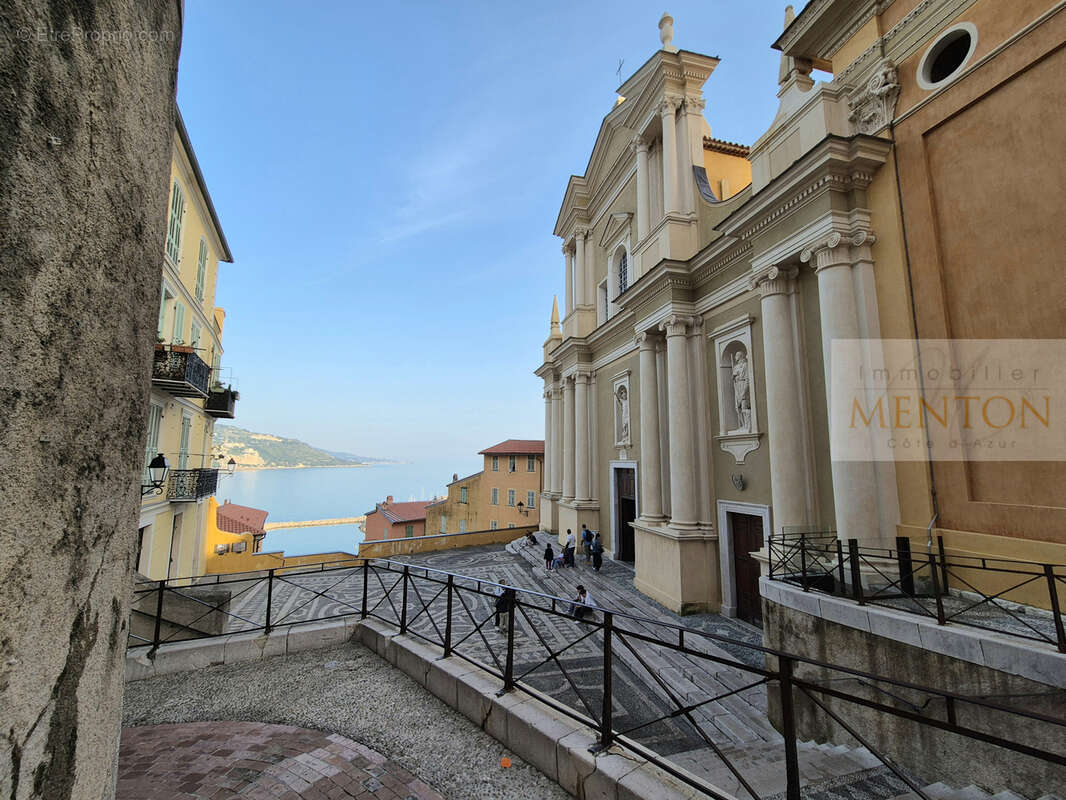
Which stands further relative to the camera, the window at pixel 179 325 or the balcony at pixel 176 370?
the window at pixel 179 325

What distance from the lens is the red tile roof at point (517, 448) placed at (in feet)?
111

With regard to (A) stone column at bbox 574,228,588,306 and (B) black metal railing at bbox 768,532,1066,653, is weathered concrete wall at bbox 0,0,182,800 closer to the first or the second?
(B) black metal railing at bbox 768,532,1066,653

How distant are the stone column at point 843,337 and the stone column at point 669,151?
5.45 m

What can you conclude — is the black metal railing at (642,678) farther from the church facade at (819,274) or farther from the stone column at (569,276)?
the stone column at (569,276)

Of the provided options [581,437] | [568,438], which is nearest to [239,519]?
[568,438]

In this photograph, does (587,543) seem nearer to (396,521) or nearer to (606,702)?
(606,702)

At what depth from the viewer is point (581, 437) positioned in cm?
1894

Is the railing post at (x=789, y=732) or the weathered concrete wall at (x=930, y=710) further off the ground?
the railing post at (x=789, y=732)

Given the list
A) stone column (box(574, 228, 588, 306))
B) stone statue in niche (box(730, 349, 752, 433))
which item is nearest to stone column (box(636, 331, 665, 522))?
stone statue in niche (box(730, 349, 752, 433))

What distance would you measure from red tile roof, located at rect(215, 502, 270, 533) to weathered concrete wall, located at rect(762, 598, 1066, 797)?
27.7 metres

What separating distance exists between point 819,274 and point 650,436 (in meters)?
6.01

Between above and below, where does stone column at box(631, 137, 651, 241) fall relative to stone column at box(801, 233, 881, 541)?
above

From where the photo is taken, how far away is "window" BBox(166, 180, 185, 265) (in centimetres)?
1175

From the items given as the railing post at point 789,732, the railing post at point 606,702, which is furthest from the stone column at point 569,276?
the railing post at point 789,732
